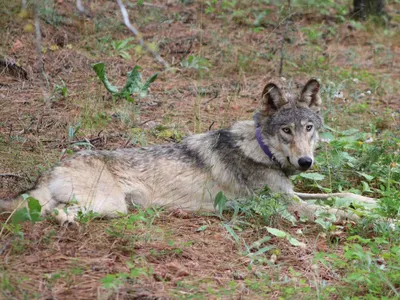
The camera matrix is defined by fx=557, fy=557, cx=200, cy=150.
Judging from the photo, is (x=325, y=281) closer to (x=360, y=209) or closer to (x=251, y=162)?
(x=360, y=209)

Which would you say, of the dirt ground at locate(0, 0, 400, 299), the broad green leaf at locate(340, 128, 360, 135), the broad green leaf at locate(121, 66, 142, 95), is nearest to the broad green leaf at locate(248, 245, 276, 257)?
the dirt ground at locate(0, 0, 400, 299)

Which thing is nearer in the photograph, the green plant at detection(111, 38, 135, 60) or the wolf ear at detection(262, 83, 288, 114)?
the wolf ear at detection(262, 83, 288, 114)

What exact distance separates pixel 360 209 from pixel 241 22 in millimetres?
8240

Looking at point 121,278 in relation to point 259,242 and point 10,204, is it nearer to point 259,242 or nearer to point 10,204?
point 259,242

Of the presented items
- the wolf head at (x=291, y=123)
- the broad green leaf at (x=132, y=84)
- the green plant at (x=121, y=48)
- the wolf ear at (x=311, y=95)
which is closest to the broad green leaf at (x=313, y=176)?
the wolf head at (x=291, y=123)

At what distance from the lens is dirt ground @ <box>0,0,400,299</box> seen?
3975 mm

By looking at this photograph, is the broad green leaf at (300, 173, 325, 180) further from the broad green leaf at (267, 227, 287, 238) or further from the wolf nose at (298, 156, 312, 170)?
the broad green leaf at (267, 227, 287, 238)

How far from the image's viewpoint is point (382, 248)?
4.72m

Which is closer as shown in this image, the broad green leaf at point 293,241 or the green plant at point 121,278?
the green plant at point 121,278

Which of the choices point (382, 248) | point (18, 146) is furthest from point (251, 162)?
point (18, 146)

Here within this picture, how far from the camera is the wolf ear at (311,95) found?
5.96m

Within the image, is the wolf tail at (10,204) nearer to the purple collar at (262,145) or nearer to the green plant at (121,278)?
the green plant at (121,278)

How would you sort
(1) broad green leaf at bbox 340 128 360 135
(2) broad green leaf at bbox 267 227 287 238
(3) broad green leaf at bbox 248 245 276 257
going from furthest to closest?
(1) broad green leaf at bbox 340 128 360 135
(2) broad green leaf at bbox 267 227 287 238
(3) broad green leaf at bbox 248 245 276 257

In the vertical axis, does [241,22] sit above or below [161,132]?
above
